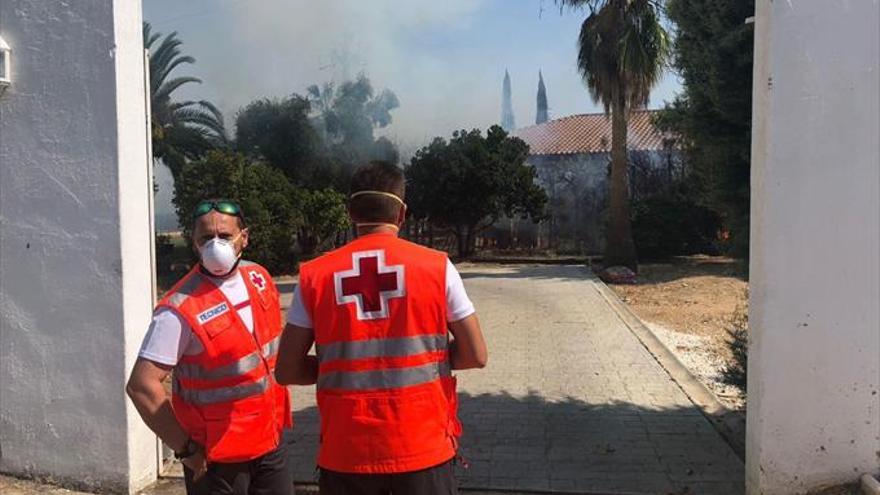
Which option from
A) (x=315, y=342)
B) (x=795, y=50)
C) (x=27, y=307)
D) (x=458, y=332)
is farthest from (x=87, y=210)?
(x=795, y=50)

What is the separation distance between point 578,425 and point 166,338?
3.79 m

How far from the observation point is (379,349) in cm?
230

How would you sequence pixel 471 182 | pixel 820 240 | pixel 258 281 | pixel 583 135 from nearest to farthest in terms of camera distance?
pixel 258 281, pixel 820 240, pixel 471 182, pixel 583 135

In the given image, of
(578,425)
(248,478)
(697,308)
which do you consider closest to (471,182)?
(697,308)

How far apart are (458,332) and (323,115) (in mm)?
29907

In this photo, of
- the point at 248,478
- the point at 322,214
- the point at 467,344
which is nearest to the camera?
the point at 467,344

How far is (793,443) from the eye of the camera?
3.60 metres

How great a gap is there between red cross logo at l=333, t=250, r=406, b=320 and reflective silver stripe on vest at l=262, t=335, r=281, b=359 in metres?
0.55

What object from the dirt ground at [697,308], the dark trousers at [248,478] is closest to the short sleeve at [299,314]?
the dark trousers at [248,478]

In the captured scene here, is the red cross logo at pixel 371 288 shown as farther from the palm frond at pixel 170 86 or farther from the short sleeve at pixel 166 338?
the palm frond at pixel 170 86

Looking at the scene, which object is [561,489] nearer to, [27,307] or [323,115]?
[27,307]

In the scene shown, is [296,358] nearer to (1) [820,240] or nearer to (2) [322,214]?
(1) [820,240]

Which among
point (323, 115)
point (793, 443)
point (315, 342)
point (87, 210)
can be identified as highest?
point (323, 115)

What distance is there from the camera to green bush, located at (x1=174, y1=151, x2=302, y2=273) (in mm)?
17781
